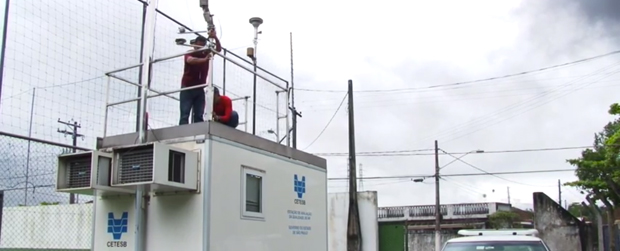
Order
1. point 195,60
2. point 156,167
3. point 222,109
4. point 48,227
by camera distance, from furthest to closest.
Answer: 1. point 48,227
2. point 222,109
3. point 195,60
4. point 156,167

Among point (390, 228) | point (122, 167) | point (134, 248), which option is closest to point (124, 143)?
point (122, 167)

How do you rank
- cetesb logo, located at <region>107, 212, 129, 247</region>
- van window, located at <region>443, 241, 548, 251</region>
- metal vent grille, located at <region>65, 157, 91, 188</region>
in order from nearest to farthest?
metal vent grille, located at <region>65, 157, 91, 188</region> < cetesb logo, located at <region>107, 212, 129, 247</region> < van window, located at <region>443, 241, 548, 251</region>

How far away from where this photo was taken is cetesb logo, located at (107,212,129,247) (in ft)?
22.8

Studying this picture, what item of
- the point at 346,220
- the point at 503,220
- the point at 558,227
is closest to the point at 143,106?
the point at 346,220

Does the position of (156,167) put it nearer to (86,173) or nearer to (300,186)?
(86,173)

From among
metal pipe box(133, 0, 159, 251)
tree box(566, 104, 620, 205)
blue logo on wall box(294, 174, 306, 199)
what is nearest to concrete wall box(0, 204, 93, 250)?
blue logo on wall box(294, 174, 306, 199)

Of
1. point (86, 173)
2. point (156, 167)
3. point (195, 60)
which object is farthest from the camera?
point (195, 60)

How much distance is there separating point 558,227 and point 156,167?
58.1 ft

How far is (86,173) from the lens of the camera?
664cm

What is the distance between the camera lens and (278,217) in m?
7.63

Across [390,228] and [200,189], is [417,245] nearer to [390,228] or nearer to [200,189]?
[390,228]

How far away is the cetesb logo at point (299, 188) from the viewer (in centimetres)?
819

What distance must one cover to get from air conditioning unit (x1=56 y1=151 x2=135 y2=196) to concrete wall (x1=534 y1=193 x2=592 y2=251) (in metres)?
17.1

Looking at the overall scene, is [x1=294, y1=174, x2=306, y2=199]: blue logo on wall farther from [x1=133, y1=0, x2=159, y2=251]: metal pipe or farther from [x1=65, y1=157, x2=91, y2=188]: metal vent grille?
[x1=65, y1=157, x2=91, y2=188]: metal vent grille
